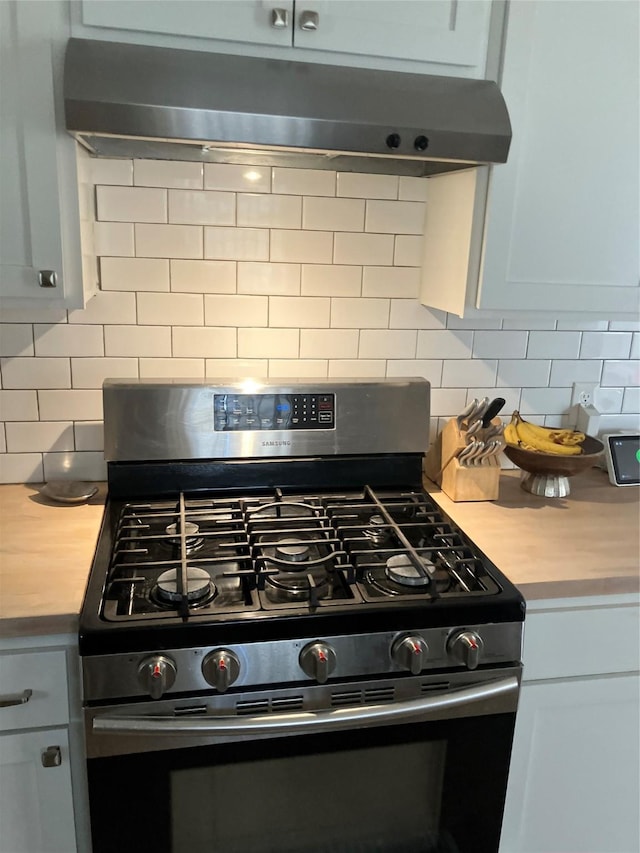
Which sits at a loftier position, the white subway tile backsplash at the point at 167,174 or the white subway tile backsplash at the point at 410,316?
the white subway tile backsplash at the point at 167,174

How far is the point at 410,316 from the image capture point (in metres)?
1.81

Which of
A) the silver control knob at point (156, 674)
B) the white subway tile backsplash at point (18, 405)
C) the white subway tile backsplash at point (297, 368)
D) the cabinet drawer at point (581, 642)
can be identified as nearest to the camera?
the silver control knob at point (156, 674)

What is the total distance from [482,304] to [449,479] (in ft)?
1.45

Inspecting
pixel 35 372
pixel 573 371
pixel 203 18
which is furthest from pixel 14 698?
pixel 573 371

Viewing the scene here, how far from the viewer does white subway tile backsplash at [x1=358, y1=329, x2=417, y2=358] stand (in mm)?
1799

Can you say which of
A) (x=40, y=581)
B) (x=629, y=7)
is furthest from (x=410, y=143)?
(x=40, y=581)

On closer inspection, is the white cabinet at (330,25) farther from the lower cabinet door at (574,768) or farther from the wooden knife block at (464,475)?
the lower cabinet door at (574,768)

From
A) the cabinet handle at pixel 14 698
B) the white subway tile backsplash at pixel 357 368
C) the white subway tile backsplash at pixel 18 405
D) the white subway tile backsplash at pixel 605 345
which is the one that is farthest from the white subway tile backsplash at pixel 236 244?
the cabinet handle at pixel 14 698

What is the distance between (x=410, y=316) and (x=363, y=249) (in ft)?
0.68

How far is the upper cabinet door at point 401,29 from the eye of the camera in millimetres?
1263

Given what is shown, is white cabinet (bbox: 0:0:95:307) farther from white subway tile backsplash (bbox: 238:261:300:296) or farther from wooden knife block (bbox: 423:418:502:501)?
wooden knife block (bbox: 423:418:502:501)

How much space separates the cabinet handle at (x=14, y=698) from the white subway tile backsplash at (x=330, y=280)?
1.05 meters

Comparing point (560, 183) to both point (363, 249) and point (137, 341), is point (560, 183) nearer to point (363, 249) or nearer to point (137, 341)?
point (363, 249)

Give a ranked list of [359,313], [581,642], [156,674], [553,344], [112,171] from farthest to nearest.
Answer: [553,344] → [359,313] → [112,171] → [581,642] → [156,674]
